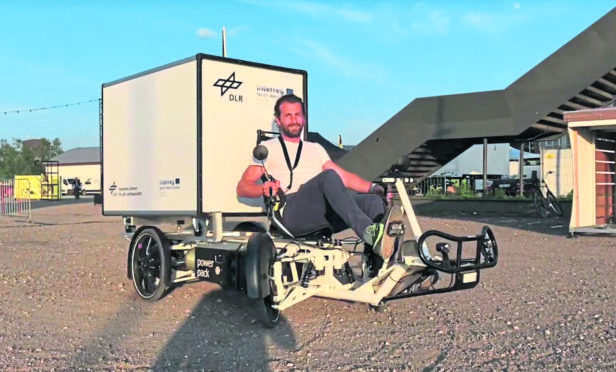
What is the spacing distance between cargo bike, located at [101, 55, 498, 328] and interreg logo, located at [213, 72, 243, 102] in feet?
0.04

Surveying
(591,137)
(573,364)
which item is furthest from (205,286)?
(591,137)

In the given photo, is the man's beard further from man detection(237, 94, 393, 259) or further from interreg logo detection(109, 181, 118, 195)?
interreg logo detection(109, 181, 118, 195)

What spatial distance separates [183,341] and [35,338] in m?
1.24

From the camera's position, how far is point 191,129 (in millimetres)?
6020

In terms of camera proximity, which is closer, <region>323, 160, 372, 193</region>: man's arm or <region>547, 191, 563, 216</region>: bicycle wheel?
<region>323, 160, 372, 193</region>: man's arm

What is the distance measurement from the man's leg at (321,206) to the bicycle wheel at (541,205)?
15.0 metres

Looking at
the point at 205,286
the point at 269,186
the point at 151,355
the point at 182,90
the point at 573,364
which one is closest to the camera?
the point at 573,364

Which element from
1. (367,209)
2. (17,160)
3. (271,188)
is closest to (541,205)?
(367,209)

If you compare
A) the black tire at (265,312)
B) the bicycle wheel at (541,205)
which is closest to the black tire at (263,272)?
the black tire at (265,312)

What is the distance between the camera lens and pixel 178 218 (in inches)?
255

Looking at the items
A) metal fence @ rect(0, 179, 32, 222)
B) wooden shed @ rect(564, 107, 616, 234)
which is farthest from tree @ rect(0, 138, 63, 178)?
wooden shed @ rect(564, 107, 616, 234)

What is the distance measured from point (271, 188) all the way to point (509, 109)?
41.1ft

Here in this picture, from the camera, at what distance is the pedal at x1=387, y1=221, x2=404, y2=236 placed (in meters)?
4.90

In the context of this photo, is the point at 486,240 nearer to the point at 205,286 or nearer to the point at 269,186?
the point at 269,186
